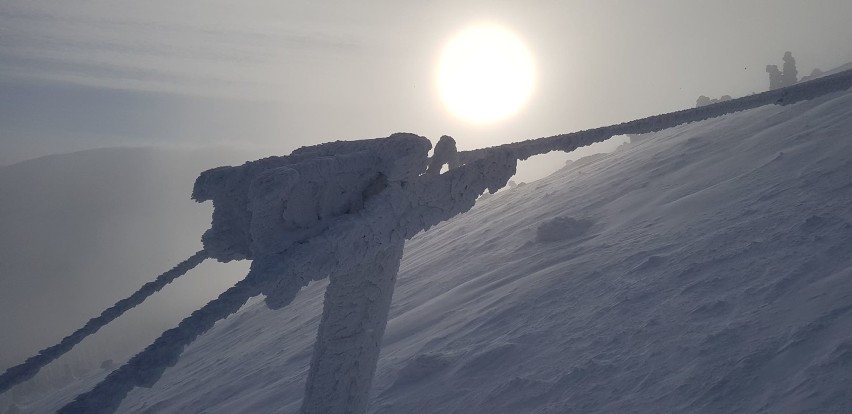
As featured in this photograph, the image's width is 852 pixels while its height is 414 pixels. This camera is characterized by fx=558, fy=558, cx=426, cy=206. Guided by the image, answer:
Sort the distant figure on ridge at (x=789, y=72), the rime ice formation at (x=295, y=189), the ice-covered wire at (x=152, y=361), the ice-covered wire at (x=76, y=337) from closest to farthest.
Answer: the ice-covered wire at (x=152, y=361), the rime ice formation at (x=295, y=189), the ice-covered wire at (x=76, y=337), the distant figure on ridge at (x=789, y=72)

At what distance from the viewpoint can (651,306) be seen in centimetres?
422

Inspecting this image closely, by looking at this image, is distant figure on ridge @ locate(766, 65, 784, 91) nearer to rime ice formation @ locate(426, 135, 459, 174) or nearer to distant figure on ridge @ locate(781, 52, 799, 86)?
distant figure on ridge @ locate(781, 52, 799, 86)

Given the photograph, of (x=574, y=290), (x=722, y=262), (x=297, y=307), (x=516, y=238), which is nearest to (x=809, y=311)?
(x=722, y=262)

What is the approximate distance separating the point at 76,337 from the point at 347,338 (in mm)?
1301

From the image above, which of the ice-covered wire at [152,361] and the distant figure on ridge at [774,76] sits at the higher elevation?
the distant figure on ridge at [774,76]

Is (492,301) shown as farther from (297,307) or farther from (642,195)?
(297,307)

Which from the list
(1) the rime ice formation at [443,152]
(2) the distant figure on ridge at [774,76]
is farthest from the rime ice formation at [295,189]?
(2) the distant figure on ridge at [774,76]

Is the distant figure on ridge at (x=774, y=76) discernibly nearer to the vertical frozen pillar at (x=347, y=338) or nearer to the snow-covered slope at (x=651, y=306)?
the snow-covered slope at (x=651, y=306)

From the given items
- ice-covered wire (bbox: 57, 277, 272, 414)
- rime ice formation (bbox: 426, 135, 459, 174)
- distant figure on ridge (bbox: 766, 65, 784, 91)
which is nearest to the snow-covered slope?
rime ice formation (bbox: 426, 135, 459, 174)

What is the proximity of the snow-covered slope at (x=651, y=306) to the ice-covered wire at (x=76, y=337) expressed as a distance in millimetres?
2256

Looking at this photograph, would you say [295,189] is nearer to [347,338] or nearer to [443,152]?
[443,152]

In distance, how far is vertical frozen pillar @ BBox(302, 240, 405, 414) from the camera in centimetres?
296

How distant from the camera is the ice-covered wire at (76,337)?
2383 mm

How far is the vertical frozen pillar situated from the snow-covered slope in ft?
4.48
